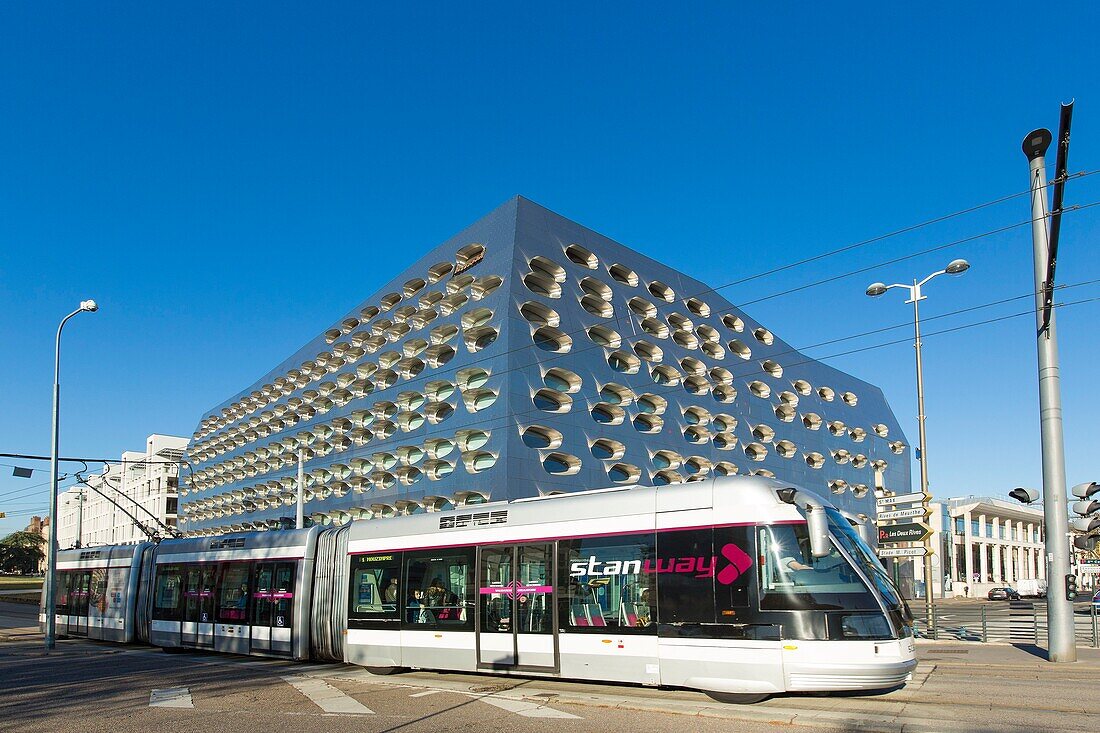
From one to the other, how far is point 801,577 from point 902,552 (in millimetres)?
13914

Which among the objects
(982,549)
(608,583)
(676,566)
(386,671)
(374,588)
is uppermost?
(676,566)

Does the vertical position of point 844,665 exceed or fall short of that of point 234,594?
it exceeds it

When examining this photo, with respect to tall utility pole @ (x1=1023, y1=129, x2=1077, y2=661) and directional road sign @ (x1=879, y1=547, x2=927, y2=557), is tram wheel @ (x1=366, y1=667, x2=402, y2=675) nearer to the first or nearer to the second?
tall utility pole @ (x1=1023, y1=129, x2=1077, y2=661)

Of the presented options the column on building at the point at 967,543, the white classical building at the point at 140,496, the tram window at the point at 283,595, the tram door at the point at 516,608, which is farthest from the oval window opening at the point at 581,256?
the white classical building at the point at 140,496

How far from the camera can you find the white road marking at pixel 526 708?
11.5 m

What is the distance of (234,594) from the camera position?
834 inches

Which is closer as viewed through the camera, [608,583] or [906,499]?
[608,583]

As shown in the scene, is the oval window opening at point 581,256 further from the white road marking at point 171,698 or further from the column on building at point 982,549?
the white road marking at point 171,698

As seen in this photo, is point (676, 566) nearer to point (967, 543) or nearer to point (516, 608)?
point (516, 608)

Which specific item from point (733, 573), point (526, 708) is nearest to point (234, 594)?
point (526, 708)

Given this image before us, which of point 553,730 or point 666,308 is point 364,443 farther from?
point 553,730

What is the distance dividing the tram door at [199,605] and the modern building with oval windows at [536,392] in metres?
30.5

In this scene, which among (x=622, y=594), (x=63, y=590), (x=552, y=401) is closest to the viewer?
(x=622, y=594)

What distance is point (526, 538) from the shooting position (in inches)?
579
